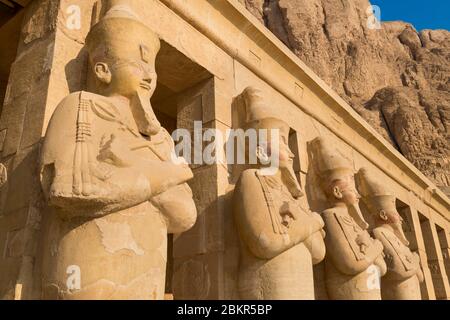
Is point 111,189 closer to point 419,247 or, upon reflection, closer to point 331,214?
Answer: point 331,214

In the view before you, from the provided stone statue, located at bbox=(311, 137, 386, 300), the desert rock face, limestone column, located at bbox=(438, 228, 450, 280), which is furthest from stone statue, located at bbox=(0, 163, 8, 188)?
the desert rock face

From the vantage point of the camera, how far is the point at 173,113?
500cm

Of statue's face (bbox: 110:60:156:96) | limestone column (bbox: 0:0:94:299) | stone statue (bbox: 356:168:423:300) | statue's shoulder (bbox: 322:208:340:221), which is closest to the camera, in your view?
limestone column (bbox: 0:0:94:299)

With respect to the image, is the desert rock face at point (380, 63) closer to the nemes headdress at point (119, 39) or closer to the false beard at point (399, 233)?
the false beard at point (399, 233)

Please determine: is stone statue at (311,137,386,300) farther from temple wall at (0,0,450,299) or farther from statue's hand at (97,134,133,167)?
statue's hand at (97,134,133,167)

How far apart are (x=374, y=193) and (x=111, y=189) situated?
13.7 feet

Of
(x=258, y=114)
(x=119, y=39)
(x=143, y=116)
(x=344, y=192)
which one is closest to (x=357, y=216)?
(x=344, y=192)

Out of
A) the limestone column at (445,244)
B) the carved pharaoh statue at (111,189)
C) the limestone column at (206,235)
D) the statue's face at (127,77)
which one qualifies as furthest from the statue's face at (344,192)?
the limestone column at (445,244)

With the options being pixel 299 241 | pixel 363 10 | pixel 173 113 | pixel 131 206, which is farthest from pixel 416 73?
pixel 131 206

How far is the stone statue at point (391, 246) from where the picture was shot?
4875mm

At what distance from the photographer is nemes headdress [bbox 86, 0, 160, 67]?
104 inches

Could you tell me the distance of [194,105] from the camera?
157 inches

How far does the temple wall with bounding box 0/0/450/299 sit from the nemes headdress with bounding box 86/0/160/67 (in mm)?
272

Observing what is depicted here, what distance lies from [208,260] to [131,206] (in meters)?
1.27
